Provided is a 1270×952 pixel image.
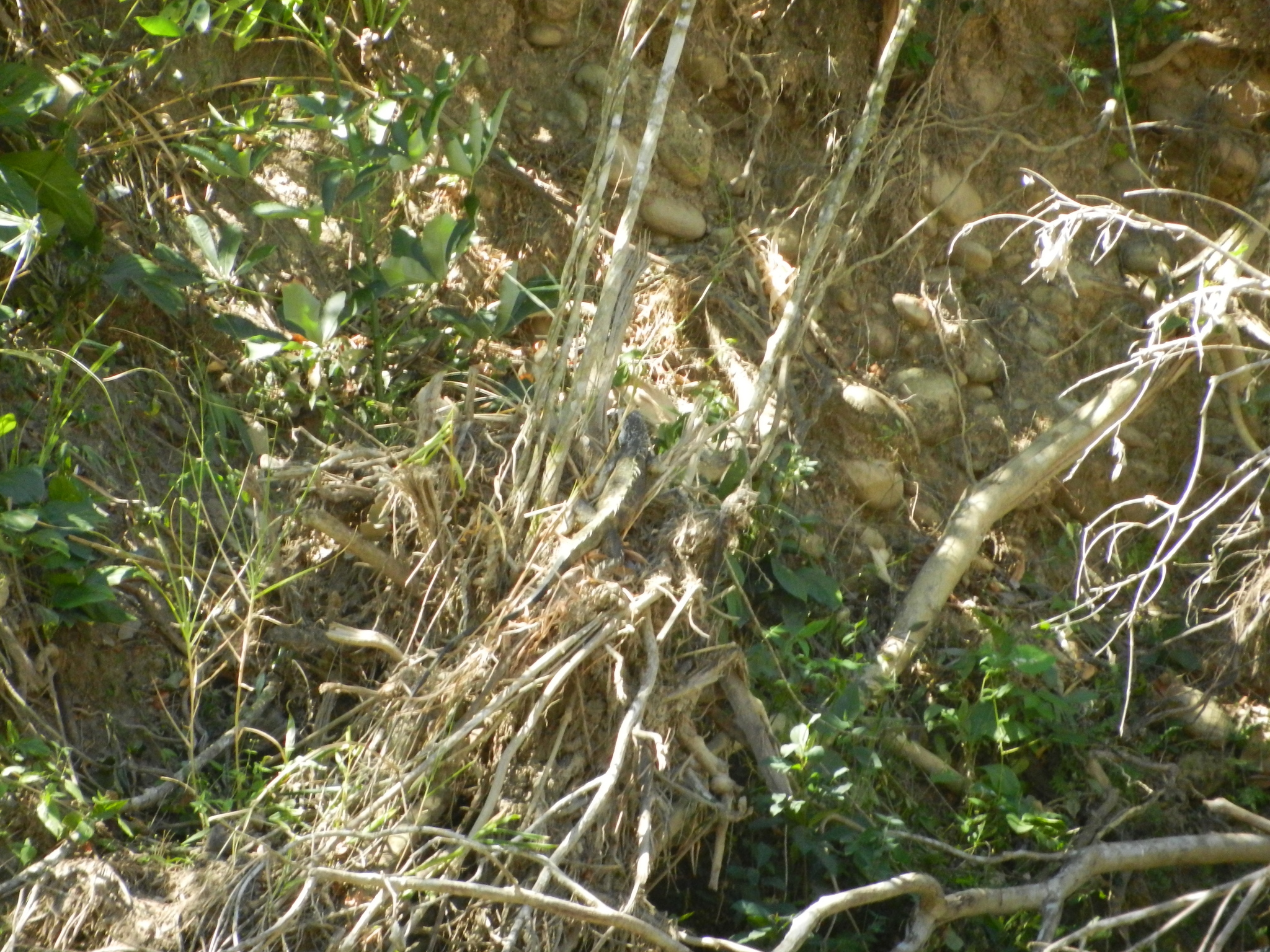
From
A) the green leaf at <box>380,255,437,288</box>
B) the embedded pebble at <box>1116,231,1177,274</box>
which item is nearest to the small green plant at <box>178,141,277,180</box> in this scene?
the green leaf at <box>380,255,437,288</box>

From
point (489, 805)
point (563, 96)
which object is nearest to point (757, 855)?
point (489, 805)

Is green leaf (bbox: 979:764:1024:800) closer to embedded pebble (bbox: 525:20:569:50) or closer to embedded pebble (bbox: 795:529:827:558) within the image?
embedded pebble (bbox: 795:529:827:558)

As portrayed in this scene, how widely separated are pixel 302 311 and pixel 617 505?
0.84 m

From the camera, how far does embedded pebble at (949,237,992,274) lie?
11.4ft

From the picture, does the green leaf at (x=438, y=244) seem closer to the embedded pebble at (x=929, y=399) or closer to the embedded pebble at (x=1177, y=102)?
the embedded pebble at (x=929, y=399)

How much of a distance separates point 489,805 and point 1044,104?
277 centimetres

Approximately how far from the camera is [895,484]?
3.18m

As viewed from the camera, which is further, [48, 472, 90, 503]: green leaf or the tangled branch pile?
[48, 472, 90, 503]: green leaf

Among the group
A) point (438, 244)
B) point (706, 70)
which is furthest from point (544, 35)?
point (438, 244)

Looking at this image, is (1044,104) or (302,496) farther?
(1044,104)

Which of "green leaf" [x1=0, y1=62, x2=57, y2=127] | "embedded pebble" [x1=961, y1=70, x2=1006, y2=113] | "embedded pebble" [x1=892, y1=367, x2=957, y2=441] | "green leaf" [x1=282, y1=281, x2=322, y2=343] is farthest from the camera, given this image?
"embedded pebble" [x1=961, y1=70, x2=1006, y2=113]

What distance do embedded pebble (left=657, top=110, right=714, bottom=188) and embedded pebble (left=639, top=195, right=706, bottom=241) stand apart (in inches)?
3.2

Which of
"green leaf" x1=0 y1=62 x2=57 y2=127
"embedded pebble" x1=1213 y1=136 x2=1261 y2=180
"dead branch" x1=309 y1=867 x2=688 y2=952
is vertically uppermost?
"embedded pebble" x1=1213 y1=136 x2=1261 y2=180

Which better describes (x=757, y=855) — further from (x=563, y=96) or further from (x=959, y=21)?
(x=959, y=21)
